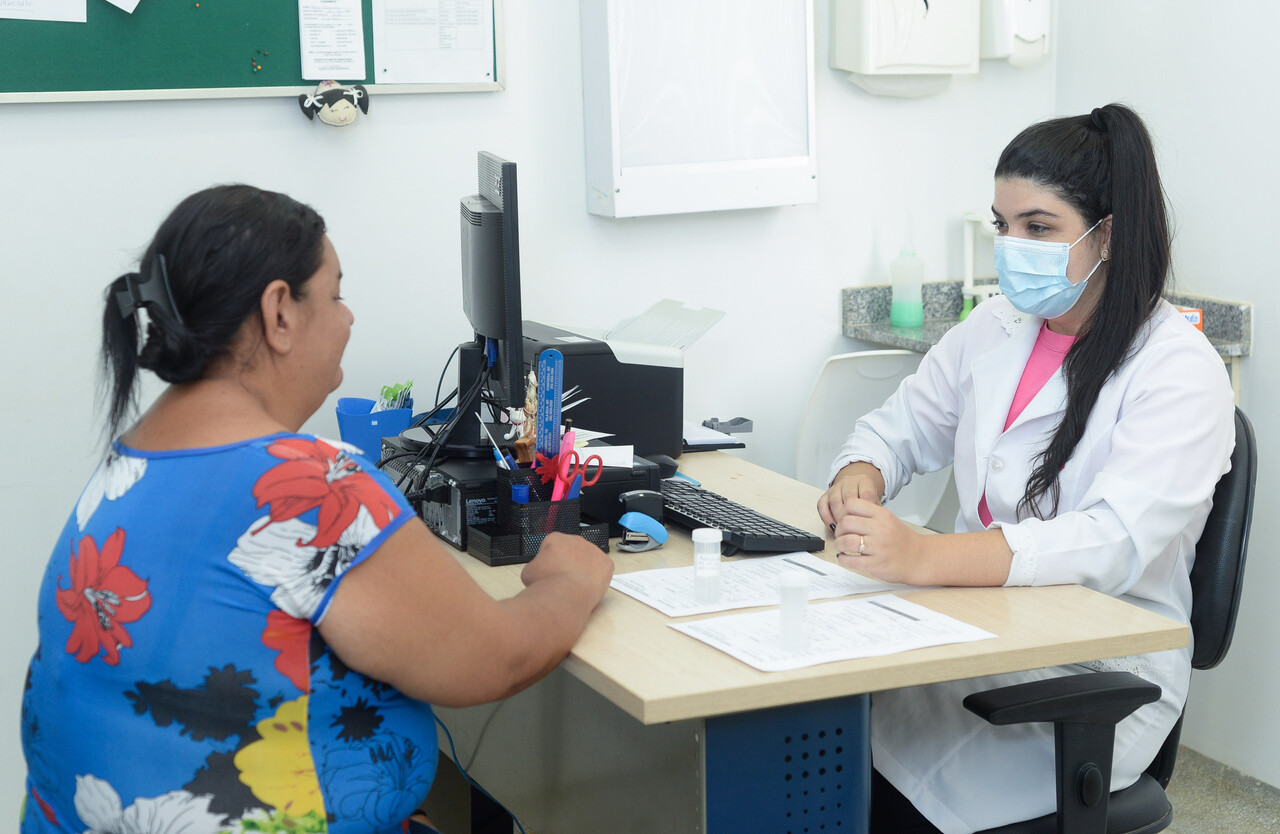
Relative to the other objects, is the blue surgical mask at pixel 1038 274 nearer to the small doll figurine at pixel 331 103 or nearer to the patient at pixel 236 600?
the patient at pixel 236 600

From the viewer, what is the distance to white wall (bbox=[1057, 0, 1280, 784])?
2.44m

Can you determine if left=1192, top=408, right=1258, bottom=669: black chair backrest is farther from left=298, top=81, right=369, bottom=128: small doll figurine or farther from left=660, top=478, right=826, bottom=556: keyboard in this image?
left=298, top=81, right=369, bottom=128: small doll figurine

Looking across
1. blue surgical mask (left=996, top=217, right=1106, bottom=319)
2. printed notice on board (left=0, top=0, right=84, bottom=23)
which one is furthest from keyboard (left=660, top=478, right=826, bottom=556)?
printed notice on board (left=0, top=0, right=84, bottom=23)

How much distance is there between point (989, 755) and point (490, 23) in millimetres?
1636

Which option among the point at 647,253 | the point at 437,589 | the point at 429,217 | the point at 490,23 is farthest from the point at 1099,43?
the point at 437,589

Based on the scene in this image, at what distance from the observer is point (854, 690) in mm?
1226

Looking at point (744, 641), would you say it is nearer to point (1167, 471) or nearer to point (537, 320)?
point (1167, 471)

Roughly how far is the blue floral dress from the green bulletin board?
1.22m

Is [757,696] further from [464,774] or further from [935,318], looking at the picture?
[935,318]

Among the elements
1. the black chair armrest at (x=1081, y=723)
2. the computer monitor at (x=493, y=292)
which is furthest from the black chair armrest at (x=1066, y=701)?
the computer monitor at (x=493, y=292)

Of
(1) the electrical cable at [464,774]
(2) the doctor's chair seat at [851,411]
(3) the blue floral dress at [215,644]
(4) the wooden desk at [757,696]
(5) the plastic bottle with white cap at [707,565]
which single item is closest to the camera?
(3) the blue floral dress at [215,644]

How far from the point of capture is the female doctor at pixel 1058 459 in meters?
1.50

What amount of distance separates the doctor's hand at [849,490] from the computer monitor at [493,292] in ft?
1.57

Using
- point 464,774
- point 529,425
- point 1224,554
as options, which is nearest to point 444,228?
point 529,425
